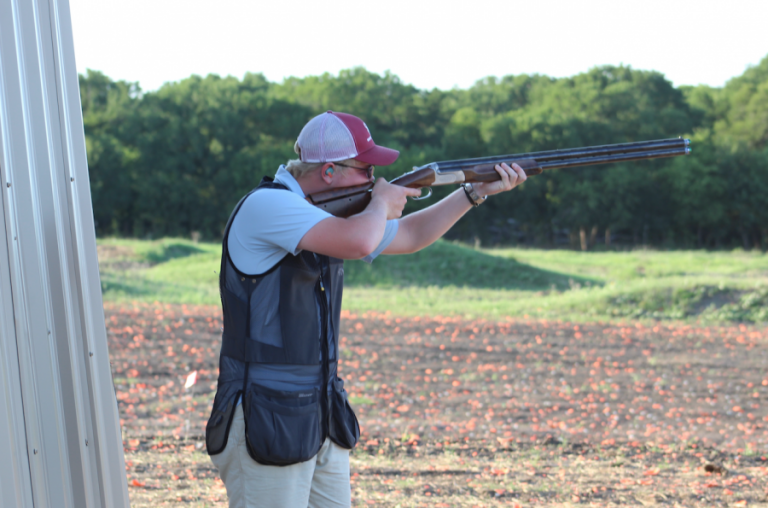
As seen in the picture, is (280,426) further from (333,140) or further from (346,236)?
(333,140)

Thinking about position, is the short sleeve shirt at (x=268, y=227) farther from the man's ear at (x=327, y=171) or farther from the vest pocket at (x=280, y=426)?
the vest pocket at (x=280, y=426)

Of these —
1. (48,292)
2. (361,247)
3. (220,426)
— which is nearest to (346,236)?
(361,247)

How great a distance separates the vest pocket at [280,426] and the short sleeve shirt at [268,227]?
42 centimetres

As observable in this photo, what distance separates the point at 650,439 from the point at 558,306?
321 inches

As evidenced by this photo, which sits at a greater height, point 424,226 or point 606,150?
point 606,150

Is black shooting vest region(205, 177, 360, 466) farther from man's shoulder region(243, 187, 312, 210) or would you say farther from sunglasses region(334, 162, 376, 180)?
sunglasses region(334, 162, 376, 180)

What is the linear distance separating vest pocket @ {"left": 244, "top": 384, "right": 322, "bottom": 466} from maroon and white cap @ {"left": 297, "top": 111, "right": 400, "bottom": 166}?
81 centimetres

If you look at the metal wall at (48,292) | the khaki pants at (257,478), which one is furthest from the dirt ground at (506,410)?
the khaki pants at (257,478)

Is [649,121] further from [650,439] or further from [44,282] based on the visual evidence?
[44,282]

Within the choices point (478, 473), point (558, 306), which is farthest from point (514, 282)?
point (478, 473)

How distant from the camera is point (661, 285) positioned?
14273 mm

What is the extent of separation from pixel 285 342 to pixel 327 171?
0.62m

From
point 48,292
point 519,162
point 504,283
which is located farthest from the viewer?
point 504,283

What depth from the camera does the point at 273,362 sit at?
2.24 meters
